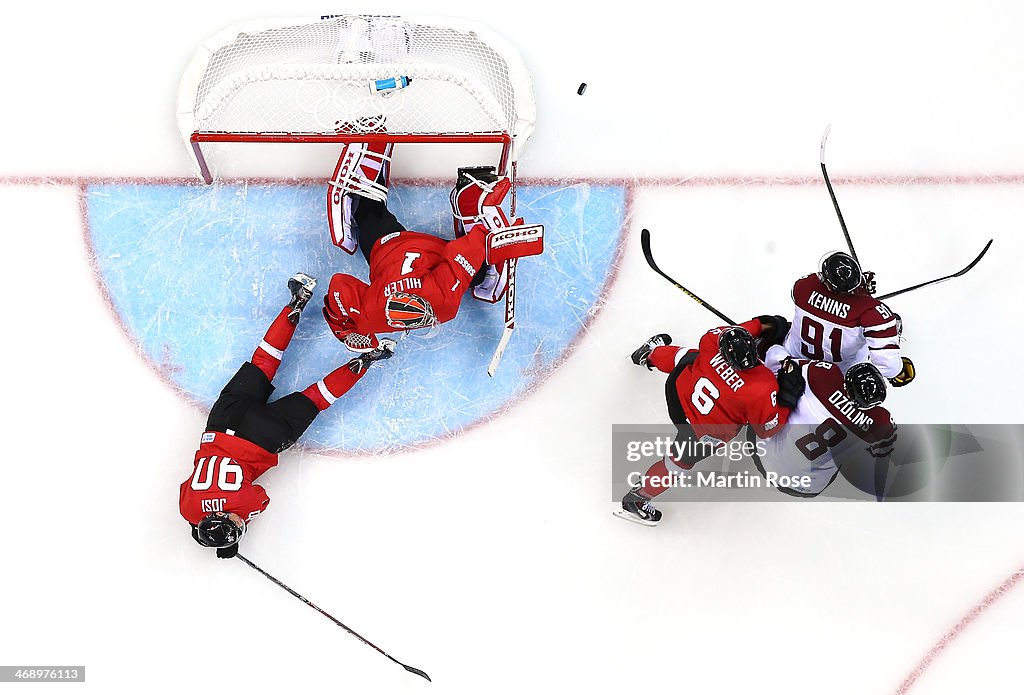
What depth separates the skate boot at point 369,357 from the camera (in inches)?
140

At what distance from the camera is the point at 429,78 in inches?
145

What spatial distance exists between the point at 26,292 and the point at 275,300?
1.23 m

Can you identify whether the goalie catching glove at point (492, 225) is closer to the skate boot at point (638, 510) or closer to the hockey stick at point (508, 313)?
the hockey stick at point (508, 313)

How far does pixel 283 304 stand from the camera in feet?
12.6

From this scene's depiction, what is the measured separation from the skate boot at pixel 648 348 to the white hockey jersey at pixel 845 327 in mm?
665

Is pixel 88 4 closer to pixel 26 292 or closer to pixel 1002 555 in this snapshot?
pixel 26 292

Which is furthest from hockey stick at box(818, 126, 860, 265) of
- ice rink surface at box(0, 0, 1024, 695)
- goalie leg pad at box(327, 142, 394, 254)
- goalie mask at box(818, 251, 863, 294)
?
goalie leg pad at box(327, 142, 394, 254)

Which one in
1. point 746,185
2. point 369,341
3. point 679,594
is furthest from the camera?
point 746,185

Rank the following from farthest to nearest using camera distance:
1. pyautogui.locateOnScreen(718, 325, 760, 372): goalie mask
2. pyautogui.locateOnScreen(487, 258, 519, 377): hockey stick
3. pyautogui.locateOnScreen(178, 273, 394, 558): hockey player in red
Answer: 1. pyautogui.locateOnScreen(487, 258, 519, 377): hockey stick
2. pyautogui.locateOnScreen(178, 273, 394, 558): hockey player in red
3. pyautogui.locateOnScreen(718, 325, 760, 372): goalie mask

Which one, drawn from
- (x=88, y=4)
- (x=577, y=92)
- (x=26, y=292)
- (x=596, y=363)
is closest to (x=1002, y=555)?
(x=596, y=363)

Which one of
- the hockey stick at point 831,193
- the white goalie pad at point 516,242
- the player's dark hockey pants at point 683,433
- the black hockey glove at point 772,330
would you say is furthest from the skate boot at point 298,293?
the hockey stick at point 831,193

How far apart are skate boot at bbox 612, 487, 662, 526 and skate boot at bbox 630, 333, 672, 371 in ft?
2.03

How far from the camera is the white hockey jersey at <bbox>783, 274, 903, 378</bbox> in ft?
10.4

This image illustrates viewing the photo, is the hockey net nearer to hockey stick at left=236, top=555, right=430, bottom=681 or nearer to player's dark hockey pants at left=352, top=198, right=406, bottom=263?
player's dark hockey pants at left=352, top=198, right=406, bottom=263
